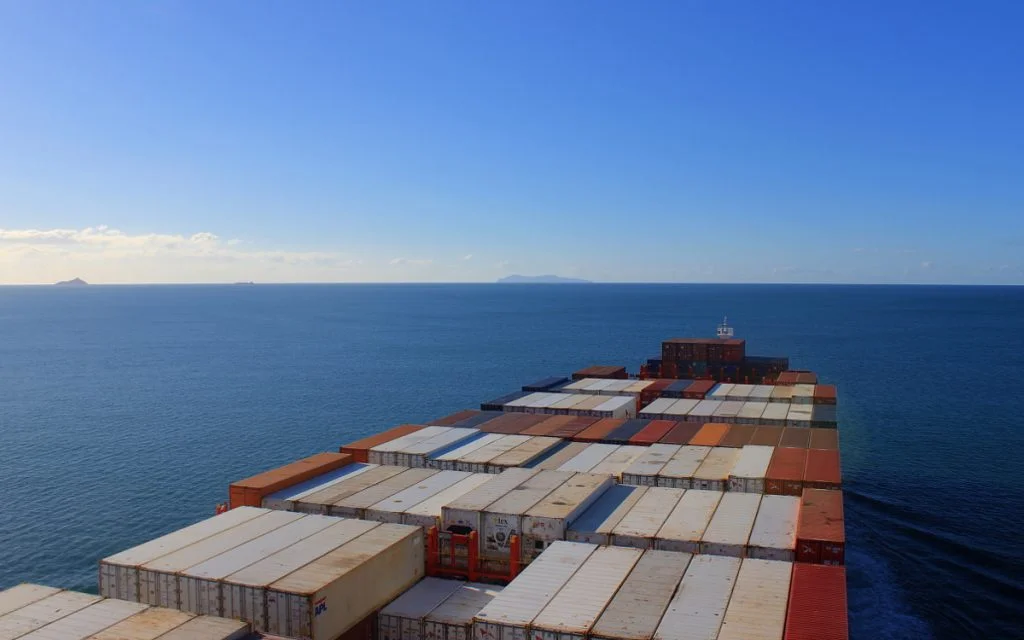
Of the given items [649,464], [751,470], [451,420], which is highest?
[751,470]

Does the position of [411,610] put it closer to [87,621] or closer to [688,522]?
[87,621]

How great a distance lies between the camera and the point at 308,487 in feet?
106

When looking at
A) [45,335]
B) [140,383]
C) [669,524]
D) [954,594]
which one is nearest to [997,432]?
[954,594]

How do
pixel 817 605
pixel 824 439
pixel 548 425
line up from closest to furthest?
pixel 817 605 < pixel 824 439 < pixel 548 425

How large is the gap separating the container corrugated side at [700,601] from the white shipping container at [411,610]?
828cm

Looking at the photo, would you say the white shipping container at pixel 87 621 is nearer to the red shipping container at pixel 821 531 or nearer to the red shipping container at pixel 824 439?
the red shipping container at pixel 821 531

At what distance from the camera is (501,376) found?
112 m

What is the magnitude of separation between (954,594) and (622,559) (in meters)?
25.4

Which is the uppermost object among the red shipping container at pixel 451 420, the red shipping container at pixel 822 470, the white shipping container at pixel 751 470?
the red shipping container at pixel 822 470

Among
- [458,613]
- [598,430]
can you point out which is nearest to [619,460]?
[598,430]

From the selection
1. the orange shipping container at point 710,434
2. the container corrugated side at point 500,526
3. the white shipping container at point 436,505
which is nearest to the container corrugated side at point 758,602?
the container corrugated side at point 500,526

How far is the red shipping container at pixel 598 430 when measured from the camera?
43156 millimetres

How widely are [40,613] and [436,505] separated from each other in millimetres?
14009

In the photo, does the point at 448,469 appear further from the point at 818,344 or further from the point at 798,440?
the point at 818,344
